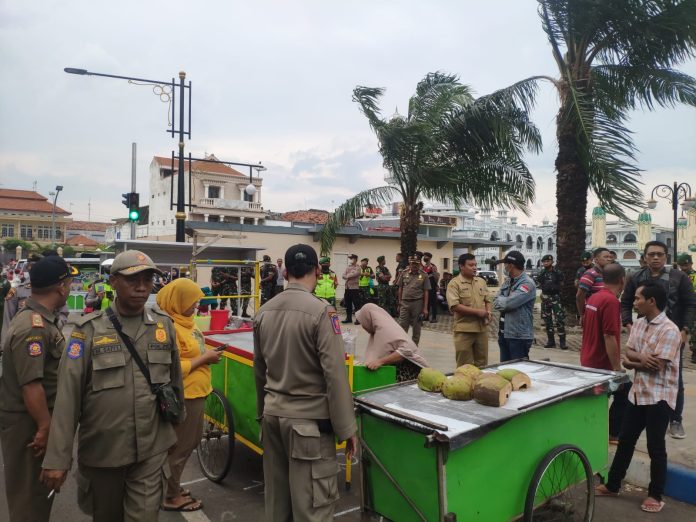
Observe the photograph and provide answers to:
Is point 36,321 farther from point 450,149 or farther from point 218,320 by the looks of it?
point 450,149

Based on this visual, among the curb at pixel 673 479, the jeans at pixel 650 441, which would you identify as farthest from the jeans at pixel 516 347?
the jeans at pixel 650 441

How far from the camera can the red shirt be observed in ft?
14.5

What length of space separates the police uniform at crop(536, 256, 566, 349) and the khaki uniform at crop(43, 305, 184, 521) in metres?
7.96

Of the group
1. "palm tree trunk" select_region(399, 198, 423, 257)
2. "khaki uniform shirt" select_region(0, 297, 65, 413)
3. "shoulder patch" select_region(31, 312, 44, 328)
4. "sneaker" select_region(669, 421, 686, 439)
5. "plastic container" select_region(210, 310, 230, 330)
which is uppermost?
"palm tree trunk" select_region(399, 198, 423, 257)

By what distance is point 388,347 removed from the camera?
4.01m

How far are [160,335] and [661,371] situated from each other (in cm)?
335

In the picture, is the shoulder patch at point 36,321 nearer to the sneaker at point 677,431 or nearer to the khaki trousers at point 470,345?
the khaki trousers at point 470,345

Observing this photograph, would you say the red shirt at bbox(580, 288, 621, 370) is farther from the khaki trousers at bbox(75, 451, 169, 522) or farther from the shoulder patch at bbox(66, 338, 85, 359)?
the shoulder patch at bbox(66, 338, 85, 359)

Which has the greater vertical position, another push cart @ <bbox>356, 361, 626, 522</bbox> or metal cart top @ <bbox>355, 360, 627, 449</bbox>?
metal cart top @ <bbox>355, 360, 627, 449</bbox>

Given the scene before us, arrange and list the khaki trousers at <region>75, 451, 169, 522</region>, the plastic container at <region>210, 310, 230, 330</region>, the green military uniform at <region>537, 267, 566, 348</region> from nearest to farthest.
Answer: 1. the khaki trousers at <region>75, 451, 169, 522</region>
2. the plastic container at <region>210, 310, 230, 330</region>
3. the green military uniform at <region>537, 267, 566, 348</region>

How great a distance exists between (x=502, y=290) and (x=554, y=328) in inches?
180

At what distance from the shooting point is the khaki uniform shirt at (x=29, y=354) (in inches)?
106

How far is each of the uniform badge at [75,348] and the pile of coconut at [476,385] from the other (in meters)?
1.98

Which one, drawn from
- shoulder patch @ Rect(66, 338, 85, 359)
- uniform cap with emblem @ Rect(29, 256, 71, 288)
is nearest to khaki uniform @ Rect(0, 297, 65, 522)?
uniform cap with emblem @ Rect(29, 256, 71, 288)
